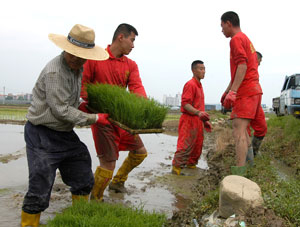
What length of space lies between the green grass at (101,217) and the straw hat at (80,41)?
146 cm

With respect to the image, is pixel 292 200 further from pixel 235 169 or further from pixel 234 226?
pixel 235 169

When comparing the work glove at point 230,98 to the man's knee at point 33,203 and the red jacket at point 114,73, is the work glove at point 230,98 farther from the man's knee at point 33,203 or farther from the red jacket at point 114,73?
the man's knee at point 33,203

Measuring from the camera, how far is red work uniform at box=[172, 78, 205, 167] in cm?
604

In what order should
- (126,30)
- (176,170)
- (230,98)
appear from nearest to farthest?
(126,30), (230,98), (176,170)

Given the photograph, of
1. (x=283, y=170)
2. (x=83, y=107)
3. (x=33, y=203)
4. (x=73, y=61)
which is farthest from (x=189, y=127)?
(x=33, y=203)

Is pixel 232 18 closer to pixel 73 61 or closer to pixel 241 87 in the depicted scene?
pixel 241 87

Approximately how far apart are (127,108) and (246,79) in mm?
1978

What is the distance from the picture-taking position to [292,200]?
297cm

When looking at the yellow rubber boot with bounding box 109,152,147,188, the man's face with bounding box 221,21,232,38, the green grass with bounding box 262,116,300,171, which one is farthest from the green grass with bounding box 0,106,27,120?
the man's face with bounding box 221,21,232,38

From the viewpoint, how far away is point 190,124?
243 inches

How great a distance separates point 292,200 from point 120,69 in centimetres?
242

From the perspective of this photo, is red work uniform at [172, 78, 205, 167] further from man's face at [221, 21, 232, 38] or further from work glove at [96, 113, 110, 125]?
work glove at [96, 113, 110, 125]

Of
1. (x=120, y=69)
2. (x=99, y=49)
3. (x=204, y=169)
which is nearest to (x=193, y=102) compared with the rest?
(x=204, y=169)

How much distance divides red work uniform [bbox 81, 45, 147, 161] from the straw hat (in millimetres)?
700
